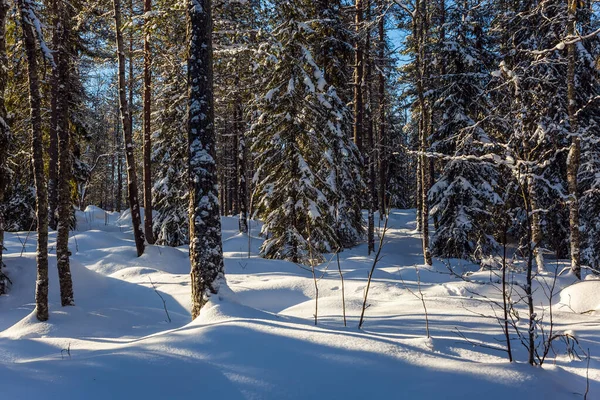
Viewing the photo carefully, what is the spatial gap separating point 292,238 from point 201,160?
6003 mm

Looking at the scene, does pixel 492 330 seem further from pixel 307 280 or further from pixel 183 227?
pixel 183 227

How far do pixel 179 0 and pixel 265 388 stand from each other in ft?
18.6

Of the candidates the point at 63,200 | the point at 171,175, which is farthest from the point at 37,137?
the point at 171,175

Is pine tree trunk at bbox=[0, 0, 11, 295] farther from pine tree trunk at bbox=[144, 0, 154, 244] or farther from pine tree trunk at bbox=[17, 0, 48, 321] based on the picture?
pine tree trunk at bbox=[144, 0, 154, 244]

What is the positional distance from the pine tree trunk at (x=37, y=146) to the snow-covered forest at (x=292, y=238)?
0.03 metres

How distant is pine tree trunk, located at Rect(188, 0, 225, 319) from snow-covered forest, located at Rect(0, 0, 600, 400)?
2cm

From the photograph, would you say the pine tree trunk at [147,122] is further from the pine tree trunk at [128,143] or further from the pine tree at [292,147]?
the pine tree at [292,147]

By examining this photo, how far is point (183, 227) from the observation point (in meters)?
15.3

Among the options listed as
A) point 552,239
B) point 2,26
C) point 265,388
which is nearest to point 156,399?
point 265,388

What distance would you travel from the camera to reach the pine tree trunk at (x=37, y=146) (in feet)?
18.4

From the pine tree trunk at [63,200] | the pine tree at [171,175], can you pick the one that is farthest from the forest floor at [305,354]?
the pine tree at [171,175]

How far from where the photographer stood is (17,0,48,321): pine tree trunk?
5.62 metres

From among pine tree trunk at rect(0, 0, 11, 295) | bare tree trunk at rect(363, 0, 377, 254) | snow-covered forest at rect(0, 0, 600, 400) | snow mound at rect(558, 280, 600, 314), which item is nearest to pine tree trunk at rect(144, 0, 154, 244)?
snow-covered forest at rect(0, 0, 600, 400)

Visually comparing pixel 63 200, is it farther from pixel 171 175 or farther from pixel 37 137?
pixel 171 175
